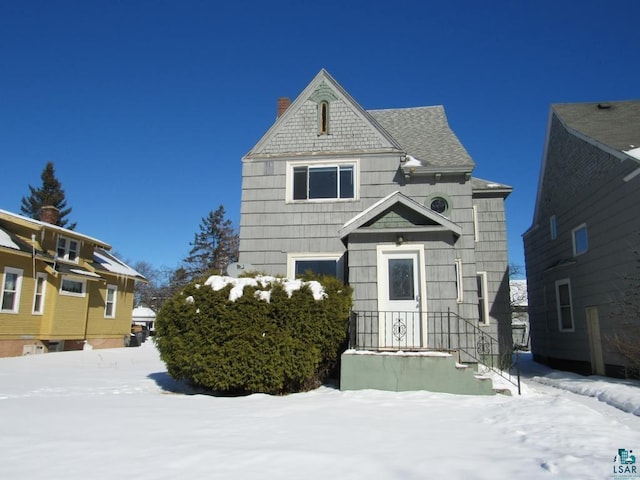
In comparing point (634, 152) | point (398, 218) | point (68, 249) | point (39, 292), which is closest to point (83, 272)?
point (68, 249)

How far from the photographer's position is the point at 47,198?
131 feet

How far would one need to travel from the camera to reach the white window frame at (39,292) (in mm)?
17297

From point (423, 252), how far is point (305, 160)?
15.2ft

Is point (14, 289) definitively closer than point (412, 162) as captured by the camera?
No

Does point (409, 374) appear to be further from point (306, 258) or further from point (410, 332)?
point (306, 258)

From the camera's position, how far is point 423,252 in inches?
372

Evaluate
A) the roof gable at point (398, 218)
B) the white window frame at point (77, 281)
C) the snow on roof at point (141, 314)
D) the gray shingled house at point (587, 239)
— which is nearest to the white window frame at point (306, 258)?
the roof gable at point (398, 218)

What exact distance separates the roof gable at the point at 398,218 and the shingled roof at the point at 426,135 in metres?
2.72

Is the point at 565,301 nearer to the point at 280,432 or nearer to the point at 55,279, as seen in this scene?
the point at 280,432

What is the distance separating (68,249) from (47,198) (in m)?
24.9

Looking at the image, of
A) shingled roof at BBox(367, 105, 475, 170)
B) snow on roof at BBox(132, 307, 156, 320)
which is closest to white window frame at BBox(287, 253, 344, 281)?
shingled roof at BBox(367, 105, 475, 170)

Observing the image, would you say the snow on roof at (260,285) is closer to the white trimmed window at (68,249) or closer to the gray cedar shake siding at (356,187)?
the gray cedar shake siding at (356,187)

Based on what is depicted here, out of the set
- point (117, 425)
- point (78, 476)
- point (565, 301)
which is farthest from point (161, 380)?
point (565, 301)

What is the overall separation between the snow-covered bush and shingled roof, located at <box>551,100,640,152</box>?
8.85 m
